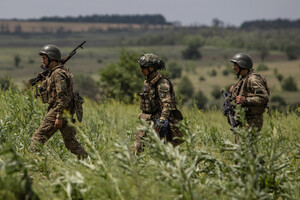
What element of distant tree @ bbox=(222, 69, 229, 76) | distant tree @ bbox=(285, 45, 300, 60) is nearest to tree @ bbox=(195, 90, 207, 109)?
distant tree @ bbox=(222, 69, 229, 76)

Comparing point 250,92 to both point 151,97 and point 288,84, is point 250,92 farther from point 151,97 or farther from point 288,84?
point 288,84

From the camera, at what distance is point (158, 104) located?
244 inches

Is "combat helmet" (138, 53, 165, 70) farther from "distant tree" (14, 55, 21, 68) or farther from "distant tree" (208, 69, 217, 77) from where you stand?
"distant tree" (14, 55, 21, 68)

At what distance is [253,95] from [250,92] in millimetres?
113

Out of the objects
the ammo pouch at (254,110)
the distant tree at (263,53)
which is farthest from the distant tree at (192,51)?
the ammo pouch at (254,110)

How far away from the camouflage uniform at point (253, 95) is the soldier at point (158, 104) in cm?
101

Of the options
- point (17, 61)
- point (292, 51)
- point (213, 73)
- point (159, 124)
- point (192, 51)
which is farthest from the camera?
point (192, 51)

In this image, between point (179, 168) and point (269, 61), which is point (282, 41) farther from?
point (179, 168)

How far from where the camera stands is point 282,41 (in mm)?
180250

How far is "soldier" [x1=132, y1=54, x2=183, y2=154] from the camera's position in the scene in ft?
19.6

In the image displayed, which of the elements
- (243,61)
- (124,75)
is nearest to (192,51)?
(124,75)

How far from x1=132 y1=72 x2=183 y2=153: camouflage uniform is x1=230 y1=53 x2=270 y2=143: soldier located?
93cm

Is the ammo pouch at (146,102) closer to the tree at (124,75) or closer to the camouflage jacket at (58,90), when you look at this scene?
the camouflage jacket at (58,90)

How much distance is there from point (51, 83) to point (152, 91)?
1.49m
